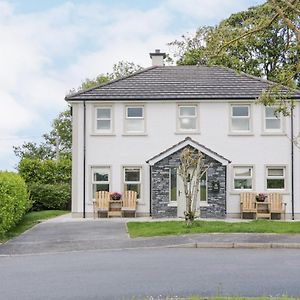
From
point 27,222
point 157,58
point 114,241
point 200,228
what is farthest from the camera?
point 157,58

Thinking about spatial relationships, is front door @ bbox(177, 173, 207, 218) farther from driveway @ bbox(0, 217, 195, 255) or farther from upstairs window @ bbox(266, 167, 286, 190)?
driveway @ bbox(0, 217, 195, 255)

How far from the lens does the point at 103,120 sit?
31859 millimetres

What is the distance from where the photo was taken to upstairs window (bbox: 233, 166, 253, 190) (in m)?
31.5

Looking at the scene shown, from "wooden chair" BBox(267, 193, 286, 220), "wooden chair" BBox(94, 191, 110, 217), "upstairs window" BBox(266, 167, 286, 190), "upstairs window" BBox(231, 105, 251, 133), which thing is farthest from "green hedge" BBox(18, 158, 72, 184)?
"wooden chair" BBox(267, 193, 286, 220)

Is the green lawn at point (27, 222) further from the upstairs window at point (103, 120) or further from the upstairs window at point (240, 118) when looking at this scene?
the upstairs window at point (240, 118)

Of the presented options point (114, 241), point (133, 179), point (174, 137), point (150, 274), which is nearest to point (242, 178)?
point (174, 137)

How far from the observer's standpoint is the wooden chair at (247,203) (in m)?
30.5

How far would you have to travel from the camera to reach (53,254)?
59.8 ft

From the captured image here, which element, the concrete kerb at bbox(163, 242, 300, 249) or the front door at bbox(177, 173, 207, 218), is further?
the front door at bbox(177, 173, 207, 218)

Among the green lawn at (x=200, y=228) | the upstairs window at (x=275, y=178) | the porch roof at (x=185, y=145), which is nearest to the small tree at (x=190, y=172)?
the porch roof at (x=185, y=145)

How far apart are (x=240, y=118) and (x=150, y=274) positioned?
19457mm

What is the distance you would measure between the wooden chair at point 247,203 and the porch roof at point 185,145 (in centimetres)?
195

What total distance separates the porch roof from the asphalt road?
39.3 feet

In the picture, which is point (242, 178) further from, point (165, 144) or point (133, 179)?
point (133, 179)
